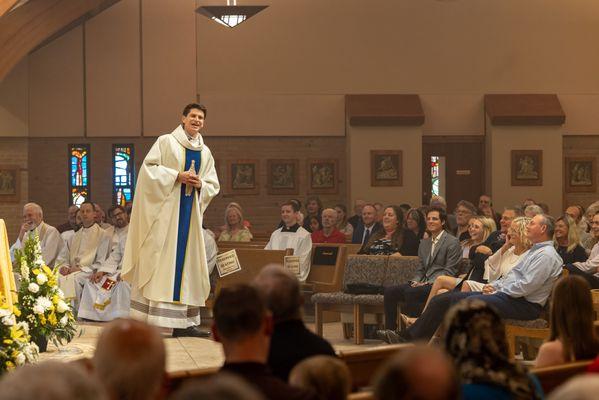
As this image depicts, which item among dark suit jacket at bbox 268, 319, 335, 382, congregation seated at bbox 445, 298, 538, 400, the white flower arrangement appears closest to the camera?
congregation seated at bbox 445, 298, 538, 400

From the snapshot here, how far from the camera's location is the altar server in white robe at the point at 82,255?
14.7 metres

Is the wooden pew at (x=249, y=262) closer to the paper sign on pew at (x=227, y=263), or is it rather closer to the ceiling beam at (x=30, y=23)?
the paper sign on pew at (x=227, y=263)

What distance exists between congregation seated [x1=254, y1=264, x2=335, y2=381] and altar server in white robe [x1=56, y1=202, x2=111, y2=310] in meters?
10.1

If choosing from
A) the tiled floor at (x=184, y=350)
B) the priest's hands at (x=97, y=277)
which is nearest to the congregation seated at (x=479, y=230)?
the tiled floor at (x=184, y=350)

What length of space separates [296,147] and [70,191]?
443 centimetres

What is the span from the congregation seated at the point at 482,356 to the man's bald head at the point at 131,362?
1177mm

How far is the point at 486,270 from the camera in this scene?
10516 millimetres

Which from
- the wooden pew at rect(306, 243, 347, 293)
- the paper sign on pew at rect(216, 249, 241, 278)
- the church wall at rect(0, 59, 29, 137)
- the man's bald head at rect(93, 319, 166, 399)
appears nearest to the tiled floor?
the wooden pew at rect(306, 243, 347, 293)

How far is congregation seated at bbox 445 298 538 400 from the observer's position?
378 centimetres

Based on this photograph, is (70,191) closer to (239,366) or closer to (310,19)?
(310,19)

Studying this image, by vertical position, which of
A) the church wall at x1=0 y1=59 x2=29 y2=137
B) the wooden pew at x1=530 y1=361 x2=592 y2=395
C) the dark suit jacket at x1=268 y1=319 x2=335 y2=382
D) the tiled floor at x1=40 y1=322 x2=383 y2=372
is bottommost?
the tiled floor at x1=40 y1=322 x2=383 y2=372

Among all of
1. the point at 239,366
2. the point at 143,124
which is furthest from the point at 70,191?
the point at 239,366

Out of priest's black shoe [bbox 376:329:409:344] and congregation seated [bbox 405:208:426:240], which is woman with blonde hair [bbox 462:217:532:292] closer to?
priest's black shoe [bbox 376:329:409:344]

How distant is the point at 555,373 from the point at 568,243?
7343 millimetres
